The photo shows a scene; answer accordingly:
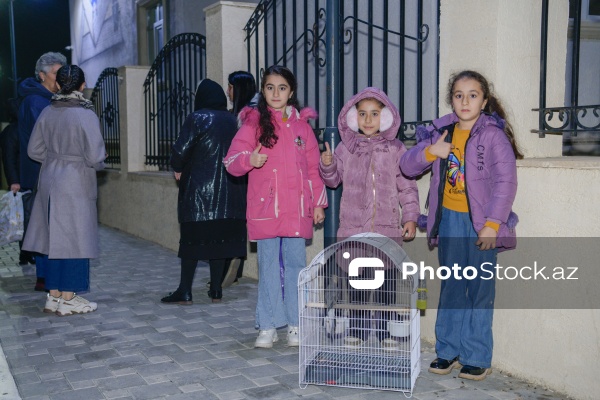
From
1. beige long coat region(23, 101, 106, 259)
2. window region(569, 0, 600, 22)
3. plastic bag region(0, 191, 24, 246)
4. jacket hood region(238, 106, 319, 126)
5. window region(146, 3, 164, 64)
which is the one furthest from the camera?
window region(146, 3, 164, 64)

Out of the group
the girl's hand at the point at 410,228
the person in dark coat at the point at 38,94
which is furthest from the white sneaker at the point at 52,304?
the girl's hand at the point at 410,228

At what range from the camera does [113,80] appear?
36.1ft

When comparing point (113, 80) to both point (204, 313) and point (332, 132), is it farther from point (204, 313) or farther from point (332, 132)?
point (332, 132)

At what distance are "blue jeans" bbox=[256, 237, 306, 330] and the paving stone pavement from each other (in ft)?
0.68

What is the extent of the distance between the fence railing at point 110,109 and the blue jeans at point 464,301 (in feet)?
25.8

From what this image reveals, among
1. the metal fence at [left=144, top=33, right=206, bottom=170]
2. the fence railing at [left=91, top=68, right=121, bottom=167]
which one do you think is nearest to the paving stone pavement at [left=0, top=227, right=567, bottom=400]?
the metal fence at [left=144, top=33, right=206, bottom=170]

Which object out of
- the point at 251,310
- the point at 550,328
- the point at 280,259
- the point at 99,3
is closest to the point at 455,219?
the point at 550,328

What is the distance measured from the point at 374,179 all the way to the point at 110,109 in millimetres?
8171

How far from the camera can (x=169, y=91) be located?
30.0 ft

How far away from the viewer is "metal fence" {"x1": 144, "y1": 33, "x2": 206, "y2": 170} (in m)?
8.52

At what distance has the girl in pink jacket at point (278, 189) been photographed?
4391mm

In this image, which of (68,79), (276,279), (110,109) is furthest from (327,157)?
(110,109)

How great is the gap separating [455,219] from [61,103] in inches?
130

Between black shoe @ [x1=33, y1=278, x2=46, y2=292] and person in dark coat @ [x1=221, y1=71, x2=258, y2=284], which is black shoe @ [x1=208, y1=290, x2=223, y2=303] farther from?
black shoe @ [x1=33, y1=278, x2=46, y2=292]
